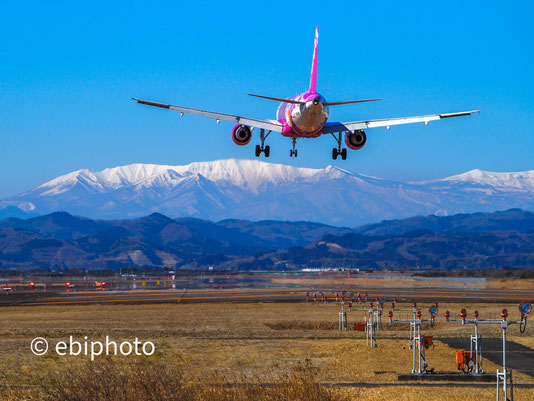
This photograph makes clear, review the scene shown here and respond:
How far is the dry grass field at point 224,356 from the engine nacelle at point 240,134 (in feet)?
42.3

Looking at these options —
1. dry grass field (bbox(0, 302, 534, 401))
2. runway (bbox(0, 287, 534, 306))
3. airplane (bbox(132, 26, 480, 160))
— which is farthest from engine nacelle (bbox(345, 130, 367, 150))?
runway (bbox(0, 287, 534, 306))

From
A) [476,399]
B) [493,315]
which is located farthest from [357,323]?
[476,399]

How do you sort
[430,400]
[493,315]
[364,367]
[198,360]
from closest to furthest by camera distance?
[430,400], [364,367], [198,360], [493,315]

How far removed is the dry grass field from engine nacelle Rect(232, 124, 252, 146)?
1288cm

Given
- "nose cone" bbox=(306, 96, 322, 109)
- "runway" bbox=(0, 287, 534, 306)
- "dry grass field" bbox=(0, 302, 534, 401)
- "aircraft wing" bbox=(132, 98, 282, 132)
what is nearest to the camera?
"dry grass field" bbox=(0, 302, 534, 401)

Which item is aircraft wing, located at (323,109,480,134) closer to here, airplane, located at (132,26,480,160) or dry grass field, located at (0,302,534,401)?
airplane, located at (132,26,480,160)

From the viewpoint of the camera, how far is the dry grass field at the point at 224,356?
31.8 metres

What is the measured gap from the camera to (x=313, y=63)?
54250 millimetres

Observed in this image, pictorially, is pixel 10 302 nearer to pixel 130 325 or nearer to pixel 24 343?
pixel 130 325

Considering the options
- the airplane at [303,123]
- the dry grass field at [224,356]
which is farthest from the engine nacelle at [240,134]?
the dry grass field at [224,356]

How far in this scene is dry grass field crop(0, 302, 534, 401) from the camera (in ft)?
104

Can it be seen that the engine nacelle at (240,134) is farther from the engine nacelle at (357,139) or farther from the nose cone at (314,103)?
the engine nacelle at (357,139)

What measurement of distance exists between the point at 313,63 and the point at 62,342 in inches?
991

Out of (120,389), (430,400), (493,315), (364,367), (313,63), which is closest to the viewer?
(120,389)
